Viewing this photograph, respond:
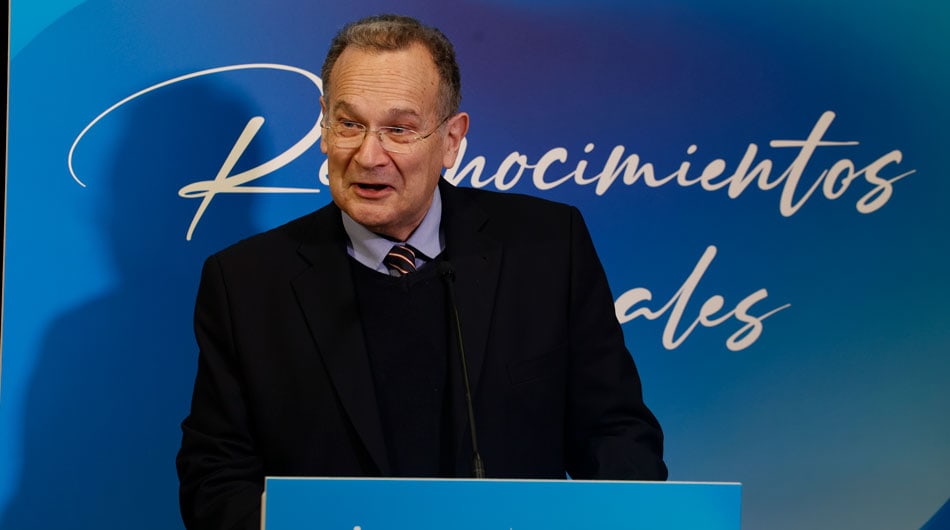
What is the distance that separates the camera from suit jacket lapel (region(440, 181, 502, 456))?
221 cm

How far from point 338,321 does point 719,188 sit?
3.72ft

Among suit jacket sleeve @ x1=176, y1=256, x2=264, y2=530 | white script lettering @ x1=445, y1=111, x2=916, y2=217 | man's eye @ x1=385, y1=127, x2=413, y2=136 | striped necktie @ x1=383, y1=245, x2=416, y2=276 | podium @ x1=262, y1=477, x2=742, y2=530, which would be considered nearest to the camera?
podium @ x1=262, y1=477, x2=742, y2=530

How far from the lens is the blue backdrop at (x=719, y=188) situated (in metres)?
2.84

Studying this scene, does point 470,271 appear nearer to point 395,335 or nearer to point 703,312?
point 395,335

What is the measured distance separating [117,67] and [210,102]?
0.23 meters

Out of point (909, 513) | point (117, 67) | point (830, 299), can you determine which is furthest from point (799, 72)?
point (117, 67)

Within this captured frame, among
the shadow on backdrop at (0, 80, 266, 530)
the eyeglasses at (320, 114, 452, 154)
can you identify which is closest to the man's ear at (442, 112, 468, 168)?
the eyeglasses at (320, 114, 452, 154)

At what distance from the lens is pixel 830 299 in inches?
114

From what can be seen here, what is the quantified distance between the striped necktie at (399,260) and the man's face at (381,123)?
0.25ft

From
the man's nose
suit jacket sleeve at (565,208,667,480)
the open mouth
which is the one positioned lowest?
suit jacket sleeve at (565,208,667,480)

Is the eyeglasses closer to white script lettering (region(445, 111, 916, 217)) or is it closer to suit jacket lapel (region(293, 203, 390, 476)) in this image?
suit jacket lapel (region(293, 203, 390, 476))

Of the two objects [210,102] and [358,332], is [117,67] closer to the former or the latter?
[210,102]

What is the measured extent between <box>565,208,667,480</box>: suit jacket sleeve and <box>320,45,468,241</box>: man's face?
391 millimetres

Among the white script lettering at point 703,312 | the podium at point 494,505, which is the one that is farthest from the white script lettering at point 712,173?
the podium at point 494,505
